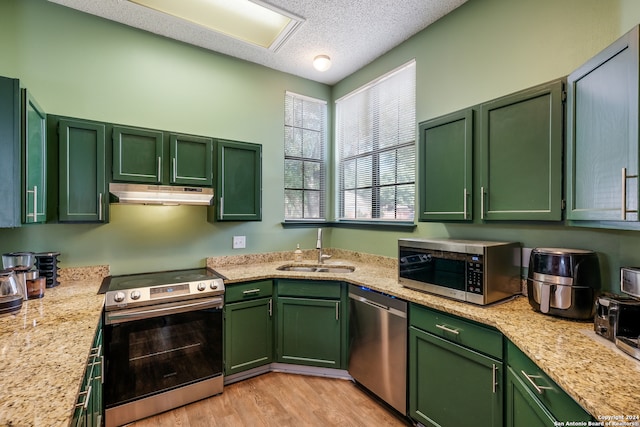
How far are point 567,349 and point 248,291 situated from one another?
211 cm

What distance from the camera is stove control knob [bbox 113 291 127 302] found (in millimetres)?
1979

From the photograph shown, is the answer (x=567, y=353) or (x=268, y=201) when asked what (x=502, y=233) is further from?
(x=268, y=201)

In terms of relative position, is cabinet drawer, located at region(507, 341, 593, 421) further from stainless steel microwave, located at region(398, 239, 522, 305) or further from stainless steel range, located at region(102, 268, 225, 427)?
stainless steel range, located at region(102, 268, 225, 427)

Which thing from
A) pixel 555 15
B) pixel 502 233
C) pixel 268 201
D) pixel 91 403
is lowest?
pixel 91 403

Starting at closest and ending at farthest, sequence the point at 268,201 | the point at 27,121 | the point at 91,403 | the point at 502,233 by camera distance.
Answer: the point at 91,403, the point at 27,121, the point at 502,233, the point at 268,201

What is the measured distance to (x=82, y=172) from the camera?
2176 mm

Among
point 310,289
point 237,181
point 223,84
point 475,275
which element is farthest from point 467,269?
point 223,84

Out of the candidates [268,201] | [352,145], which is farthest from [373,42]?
[268,201]

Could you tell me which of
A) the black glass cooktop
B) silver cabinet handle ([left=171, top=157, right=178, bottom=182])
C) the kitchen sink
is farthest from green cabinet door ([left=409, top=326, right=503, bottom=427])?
silver cabinet handle ([left=171, top=157, right=178, bottom=182])

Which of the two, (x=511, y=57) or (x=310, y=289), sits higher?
(x=511, y=57)

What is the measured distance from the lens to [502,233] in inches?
81.6

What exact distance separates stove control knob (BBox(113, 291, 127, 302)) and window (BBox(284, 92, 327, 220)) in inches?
71.2

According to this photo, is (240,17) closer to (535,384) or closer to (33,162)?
(33,162)

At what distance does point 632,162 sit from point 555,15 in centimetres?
128
